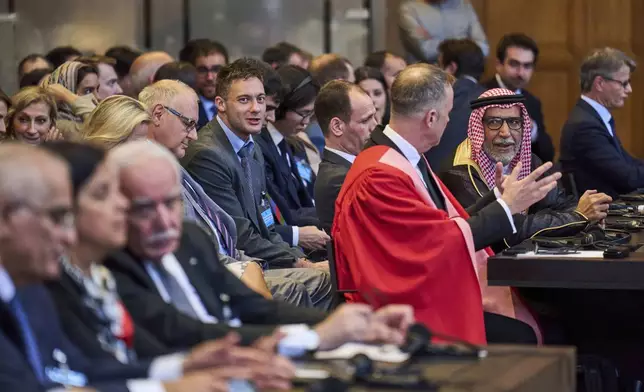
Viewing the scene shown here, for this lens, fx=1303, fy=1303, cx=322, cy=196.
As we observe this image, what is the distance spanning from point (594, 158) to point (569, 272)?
343 cm

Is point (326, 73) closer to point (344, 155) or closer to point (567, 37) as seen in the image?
point (344, 155)

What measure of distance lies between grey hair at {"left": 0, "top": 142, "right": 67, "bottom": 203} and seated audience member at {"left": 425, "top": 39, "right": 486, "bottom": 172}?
4.69m

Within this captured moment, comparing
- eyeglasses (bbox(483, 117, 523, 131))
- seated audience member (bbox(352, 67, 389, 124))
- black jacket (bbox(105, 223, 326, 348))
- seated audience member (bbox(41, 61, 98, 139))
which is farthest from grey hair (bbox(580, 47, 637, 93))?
black jacket (bbox(105, 223, 326, 348))

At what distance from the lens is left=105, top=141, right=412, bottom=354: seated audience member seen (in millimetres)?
3131

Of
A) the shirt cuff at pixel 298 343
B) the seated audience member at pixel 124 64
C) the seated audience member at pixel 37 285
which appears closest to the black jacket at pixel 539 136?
the seated audience member at pixel 124 64

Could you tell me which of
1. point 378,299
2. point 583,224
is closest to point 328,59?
point 583,224

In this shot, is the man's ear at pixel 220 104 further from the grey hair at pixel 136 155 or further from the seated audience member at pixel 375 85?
the grey hair at pixel 136 155

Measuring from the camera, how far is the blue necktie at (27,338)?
266 cm

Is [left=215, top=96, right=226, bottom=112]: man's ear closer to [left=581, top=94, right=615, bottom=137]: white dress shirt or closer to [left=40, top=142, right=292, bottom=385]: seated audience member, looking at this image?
[left=581, top=94, right=615, bottom=137]: white dress shirt

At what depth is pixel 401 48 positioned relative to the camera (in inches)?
471

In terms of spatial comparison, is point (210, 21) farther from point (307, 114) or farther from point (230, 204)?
point (230, 204)

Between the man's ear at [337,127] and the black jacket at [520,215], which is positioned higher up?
the man's ear at [337,127]

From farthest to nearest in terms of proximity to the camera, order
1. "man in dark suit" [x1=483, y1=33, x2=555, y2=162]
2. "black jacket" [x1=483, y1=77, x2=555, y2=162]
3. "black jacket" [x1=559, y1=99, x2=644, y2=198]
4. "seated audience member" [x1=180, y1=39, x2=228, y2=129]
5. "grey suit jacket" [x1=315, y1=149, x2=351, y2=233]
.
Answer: "man in dark suit" [x1=483, y1=33, x2=555, y2=162], "black jacket" [x1=483, y1=77, x2=555, y2=162], "seated audience member" [x1=180, y1=39, x2=228, y2=129], "black jacket" [x1=559, y1=99, x2=644, y2=198], "grey suit jacket" [x1=315, y1=149, x2=351, y2=233]

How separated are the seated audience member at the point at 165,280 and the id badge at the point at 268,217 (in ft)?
9.22
